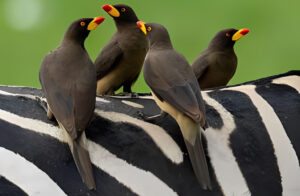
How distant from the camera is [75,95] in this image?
1.25 meters

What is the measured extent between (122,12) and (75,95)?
683mm

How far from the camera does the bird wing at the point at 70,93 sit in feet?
3.99

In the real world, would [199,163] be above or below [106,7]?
below

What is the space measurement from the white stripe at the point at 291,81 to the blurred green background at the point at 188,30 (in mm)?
2031

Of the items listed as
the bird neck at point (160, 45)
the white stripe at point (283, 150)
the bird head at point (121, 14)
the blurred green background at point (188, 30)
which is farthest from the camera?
the blurred green background at point (188, 30)

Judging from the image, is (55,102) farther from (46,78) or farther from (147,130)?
(147,130)

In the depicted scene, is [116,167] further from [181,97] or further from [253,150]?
[253,150]

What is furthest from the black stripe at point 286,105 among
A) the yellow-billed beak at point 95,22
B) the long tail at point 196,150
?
the yellow-billed beak at point 95,22

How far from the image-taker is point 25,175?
3.88 feet

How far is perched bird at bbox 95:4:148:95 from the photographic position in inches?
72.2

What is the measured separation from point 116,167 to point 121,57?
2.07 ft

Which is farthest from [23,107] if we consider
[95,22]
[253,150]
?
[253,150]

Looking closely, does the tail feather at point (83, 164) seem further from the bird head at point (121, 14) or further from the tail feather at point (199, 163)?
the bird head at point (121, 14)

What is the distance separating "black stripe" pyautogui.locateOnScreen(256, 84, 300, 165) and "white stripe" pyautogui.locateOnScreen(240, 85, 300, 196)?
1cm
